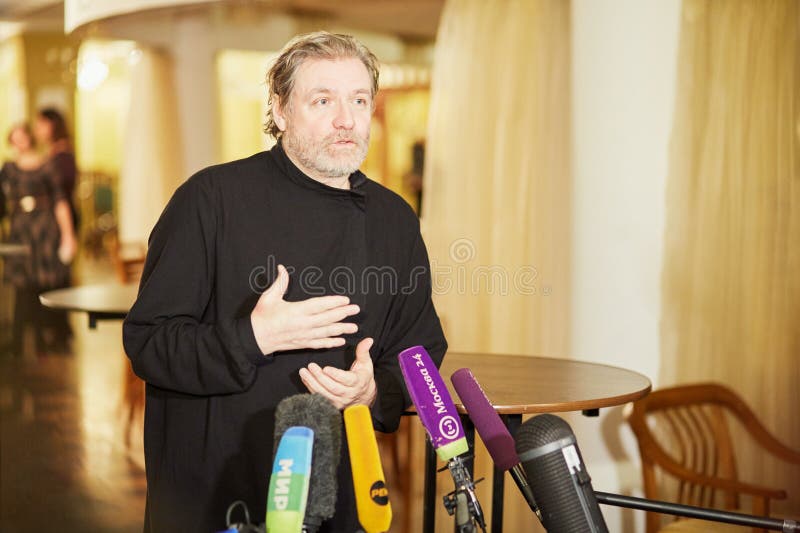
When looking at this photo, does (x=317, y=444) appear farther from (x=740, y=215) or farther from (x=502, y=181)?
(x=740, y=215)

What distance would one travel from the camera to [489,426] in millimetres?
1287

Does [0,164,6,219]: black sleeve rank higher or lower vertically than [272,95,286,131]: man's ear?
higher

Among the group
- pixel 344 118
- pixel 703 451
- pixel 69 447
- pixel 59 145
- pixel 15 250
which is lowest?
pixel 69 447

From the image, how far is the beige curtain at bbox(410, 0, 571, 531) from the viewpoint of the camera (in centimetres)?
367

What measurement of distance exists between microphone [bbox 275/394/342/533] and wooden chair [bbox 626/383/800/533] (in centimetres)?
187

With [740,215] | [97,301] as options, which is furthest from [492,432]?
[97,301]

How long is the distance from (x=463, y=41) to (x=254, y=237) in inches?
92.9

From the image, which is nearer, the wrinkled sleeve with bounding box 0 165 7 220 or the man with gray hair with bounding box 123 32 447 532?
the man with gray hair with bounding box 123 32 447 532

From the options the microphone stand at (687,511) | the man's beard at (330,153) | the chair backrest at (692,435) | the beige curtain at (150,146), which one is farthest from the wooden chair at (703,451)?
the beige curtain at (150,146)

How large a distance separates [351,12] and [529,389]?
282 inches

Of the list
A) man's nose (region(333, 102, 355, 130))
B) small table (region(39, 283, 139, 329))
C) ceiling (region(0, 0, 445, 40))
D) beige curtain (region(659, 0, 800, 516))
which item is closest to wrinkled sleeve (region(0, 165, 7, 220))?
small table (region(39, 283, 139, 329))

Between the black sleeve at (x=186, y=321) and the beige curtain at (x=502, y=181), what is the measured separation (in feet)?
7.14

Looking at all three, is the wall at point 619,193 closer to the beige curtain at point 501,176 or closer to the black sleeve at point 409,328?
the beige curtain at point 501,176

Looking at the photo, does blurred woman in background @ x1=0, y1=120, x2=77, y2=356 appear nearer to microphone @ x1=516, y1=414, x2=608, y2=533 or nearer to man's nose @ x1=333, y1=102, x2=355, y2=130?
man's nose @ x1=333, y1=102, x2=355, y2=130
